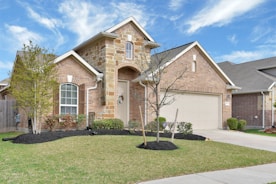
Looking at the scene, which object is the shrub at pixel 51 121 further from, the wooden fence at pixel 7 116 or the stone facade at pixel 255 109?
the stone facade at pixel 255 109

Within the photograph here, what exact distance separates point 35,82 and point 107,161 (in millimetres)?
6883

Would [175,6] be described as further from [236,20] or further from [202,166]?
[202,166]

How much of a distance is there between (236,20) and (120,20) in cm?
761

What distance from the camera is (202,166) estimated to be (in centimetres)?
732

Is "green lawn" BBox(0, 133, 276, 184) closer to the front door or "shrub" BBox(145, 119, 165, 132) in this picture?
"shrub" BBox(145, 119, 165, 132)

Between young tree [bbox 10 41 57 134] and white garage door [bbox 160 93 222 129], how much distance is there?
7.49 m

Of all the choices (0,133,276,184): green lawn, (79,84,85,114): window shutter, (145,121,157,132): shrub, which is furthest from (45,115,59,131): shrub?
(145,121,157,132): shrub

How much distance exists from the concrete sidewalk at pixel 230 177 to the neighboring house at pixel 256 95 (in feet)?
57.0

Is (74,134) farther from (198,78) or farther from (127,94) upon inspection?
(198,78)

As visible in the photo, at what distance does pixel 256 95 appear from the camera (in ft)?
78.3

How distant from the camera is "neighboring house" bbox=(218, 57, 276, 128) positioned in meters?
23.2

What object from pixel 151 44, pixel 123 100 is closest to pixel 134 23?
pixel 151 44

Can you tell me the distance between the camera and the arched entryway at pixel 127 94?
18.1 meters

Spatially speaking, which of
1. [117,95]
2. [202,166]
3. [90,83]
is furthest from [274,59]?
[202,166]
